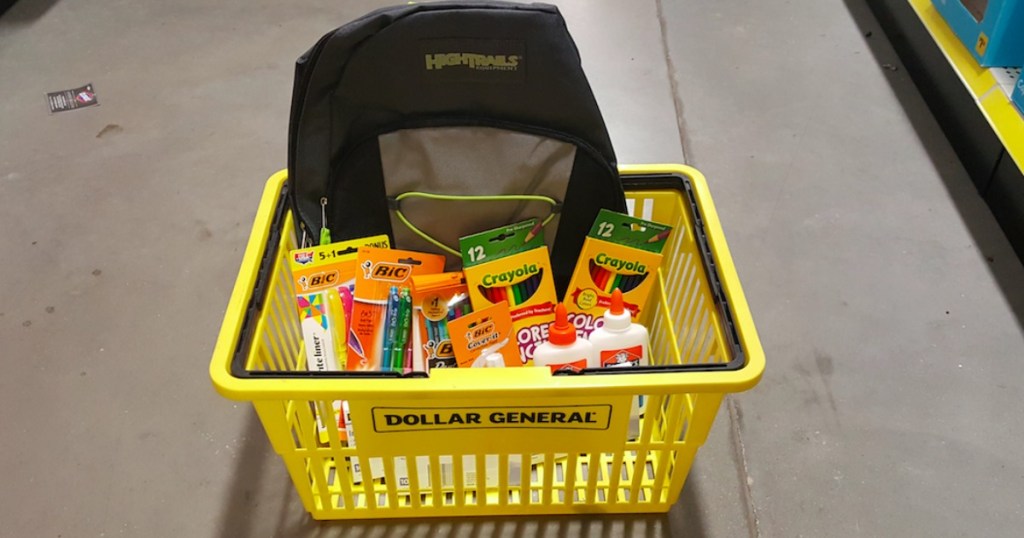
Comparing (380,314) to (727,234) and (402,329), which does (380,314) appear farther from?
(727,234)

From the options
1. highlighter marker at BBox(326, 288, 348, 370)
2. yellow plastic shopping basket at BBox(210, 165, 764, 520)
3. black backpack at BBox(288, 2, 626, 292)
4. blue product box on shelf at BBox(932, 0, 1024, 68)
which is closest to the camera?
yellow plastic shopping basket at BBox(210, 165, 764, 520)

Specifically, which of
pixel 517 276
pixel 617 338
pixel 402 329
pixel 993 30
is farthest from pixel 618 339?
pixel 993 30

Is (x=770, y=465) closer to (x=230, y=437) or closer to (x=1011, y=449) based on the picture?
(x=1011, y=449)

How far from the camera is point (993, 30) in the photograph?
150 centimetres

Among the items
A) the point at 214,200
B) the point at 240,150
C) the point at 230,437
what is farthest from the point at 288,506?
the point at 240,150

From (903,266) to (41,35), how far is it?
206cm

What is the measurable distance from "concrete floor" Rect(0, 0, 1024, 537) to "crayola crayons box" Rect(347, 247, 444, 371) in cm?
22

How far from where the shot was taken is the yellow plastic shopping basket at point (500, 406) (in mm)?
757

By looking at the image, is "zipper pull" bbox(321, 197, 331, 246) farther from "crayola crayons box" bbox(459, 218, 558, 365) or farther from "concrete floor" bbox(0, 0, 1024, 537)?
"concrete floor" bbox(0, 0, 1024, 537)

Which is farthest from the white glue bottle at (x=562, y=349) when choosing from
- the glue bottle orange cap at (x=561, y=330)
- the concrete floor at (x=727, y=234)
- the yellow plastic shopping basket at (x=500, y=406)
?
the concrete floor at (x=727, y=234)

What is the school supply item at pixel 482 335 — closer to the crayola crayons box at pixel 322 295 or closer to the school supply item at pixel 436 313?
the school supply item at pixel 436 313

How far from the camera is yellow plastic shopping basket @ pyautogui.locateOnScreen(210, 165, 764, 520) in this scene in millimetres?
757

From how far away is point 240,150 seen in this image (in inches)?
63.6

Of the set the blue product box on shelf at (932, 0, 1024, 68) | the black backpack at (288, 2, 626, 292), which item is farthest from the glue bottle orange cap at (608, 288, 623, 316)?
the blue product box on shelf at (932, 0, 1024, 68)
